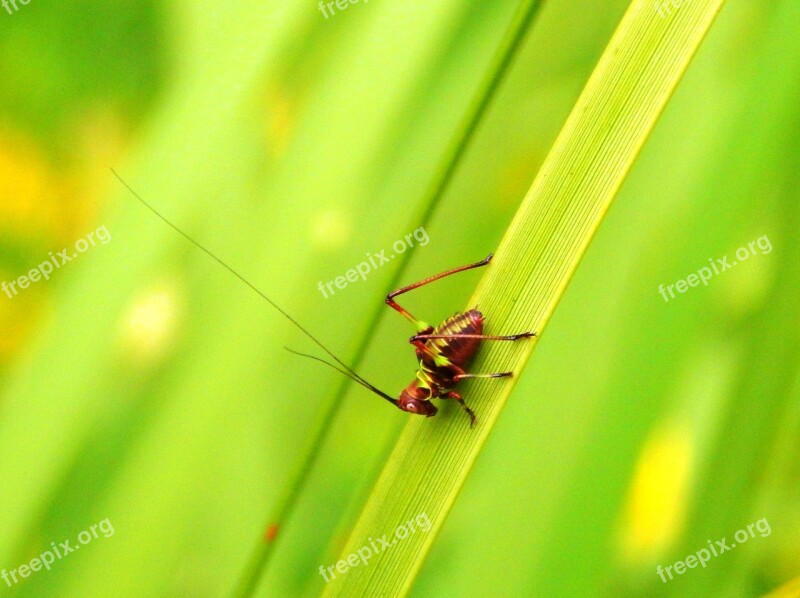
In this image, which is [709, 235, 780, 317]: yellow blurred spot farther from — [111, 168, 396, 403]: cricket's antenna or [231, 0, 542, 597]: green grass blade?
[111, 168, 396, 403]: cricket's antenna

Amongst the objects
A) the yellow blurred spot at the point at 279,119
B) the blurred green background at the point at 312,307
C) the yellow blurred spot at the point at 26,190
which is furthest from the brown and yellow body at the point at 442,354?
the yellow blurred spot at the point at 26,190

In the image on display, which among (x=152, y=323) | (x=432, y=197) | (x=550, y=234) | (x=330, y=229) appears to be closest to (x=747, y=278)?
(x=550, y=234)

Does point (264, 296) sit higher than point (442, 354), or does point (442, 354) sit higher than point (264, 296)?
point (264, 296)

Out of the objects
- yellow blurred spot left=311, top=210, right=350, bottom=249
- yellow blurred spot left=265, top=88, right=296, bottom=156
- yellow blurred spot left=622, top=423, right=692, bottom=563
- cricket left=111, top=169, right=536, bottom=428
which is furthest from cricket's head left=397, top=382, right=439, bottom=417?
yellow blurred spot left=265, top=88, right=296, bottom=156

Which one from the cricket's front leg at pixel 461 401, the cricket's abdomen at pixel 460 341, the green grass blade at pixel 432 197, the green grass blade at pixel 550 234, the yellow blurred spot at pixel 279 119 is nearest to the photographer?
the green grass blade at pixel 550 234

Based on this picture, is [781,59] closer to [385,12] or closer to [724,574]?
[385,12]

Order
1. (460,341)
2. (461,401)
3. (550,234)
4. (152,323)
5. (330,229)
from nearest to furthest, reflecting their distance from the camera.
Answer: (550,234), (461,401), (460,341), (152,323), (330,229)

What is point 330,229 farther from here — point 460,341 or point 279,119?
point 460,341

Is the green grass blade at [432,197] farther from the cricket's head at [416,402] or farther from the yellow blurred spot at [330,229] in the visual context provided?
the yellow blurred spot at [330,229]
